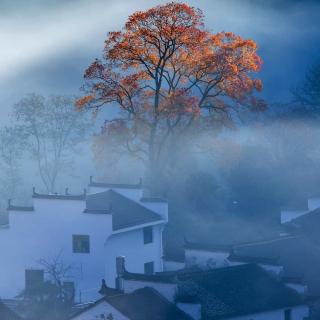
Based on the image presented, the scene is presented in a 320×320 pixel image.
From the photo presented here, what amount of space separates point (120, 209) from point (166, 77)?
702 cm

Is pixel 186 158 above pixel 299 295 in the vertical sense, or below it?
above

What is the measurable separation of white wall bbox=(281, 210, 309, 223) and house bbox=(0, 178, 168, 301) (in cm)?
626

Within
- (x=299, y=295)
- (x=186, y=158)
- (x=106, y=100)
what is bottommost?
(x=299, y=295)

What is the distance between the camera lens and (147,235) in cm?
3491

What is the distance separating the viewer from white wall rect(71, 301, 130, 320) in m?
24.0

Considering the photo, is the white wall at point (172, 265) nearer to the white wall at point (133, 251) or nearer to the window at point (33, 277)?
the white wall at point (133, 251)

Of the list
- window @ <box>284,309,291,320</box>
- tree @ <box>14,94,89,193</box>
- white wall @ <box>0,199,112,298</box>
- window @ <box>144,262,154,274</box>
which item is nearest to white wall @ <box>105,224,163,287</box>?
window @ <box>144,262,154,274</box>

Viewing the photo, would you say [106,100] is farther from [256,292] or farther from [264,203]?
[256,292]

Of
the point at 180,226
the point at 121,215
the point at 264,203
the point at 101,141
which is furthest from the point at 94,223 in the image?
the point at 264,203

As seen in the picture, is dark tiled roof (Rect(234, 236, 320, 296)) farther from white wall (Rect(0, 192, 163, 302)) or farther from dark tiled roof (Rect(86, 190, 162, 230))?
white wall (Rect(0, 192, 163, 302))

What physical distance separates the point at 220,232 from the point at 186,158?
12.3 ft

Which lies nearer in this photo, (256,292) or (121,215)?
(256,292)

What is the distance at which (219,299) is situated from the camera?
2617 centimetres

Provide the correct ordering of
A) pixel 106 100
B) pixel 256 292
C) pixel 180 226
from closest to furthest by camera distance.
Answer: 1. pixel 256 292
2. pixel 106 100
3. pixel 180 226
